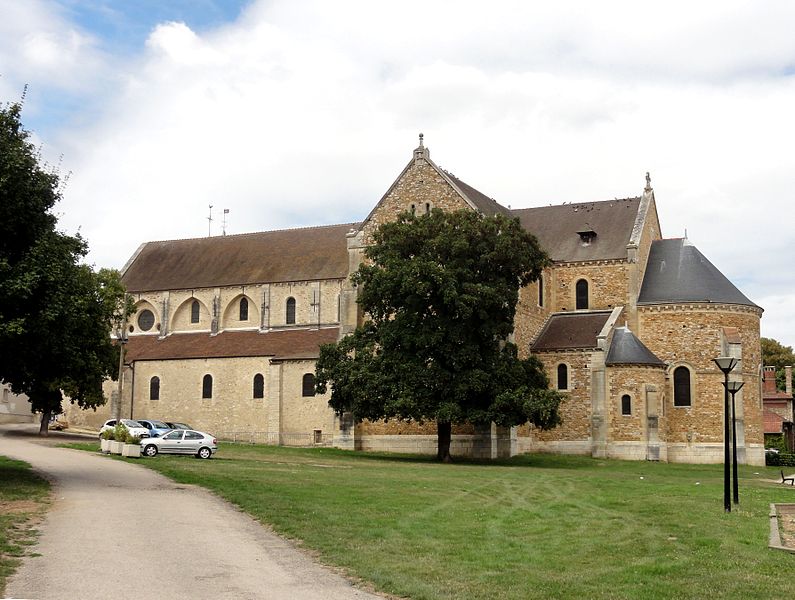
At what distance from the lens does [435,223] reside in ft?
146

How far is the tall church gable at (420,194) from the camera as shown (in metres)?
51.9

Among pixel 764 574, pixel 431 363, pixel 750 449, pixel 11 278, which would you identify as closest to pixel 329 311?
pixel 431 363

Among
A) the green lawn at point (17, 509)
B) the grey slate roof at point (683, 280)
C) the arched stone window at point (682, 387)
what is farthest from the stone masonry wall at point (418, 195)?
the green lawn at point (17, 509)

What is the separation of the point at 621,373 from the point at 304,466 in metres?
21.6

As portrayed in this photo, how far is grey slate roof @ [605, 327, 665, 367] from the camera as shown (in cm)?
5156

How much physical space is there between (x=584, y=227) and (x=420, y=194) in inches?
460

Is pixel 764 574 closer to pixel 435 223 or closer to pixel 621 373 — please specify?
pixel 435 223

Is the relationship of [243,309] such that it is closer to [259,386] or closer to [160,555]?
[259,386]

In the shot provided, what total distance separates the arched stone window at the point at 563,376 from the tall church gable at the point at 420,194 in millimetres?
9591

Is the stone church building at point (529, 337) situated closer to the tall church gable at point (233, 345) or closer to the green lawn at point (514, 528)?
the tall church gable at point (233, 345)

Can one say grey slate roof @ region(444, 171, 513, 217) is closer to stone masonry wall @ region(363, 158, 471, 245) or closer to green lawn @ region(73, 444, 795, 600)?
stone masonry wall @ region(363, 158, 471, 245)

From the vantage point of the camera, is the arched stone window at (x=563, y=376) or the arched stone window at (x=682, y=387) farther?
the arched stone window at (x=682, y=387)

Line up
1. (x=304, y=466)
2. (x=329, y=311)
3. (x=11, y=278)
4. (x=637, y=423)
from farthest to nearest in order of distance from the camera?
(x=329, y=311) → (x=637, y=423) → (x=304, y=466) → (x=11, y=278)

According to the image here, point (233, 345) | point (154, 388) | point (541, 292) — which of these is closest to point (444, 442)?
point (541, 292)
